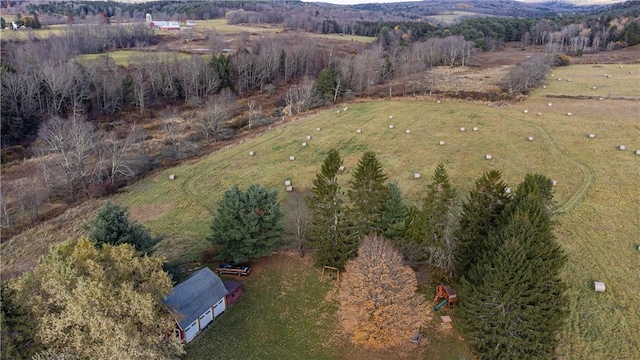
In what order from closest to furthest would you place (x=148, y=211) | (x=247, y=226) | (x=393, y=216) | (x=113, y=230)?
(x=113, y=230) → (x=393, y=216) → (x=247, y=226) → (x=148, y=211)

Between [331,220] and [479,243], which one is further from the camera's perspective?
[331,220]

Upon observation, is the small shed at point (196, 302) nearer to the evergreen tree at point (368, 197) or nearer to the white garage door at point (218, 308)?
the white garage door at point (218, 308)

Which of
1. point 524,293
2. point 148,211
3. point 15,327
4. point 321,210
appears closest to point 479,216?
point 524,293

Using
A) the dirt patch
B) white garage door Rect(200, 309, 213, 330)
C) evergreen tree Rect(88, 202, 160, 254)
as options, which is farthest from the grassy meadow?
white garage door Rect(200, 309, 213, 330)

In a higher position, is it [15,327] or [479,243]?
[15,327]

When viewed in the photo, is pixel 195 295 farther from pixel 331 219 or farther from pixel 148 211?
pixel 148 211

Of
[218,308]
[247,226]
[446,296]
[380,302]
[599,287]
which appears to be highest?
[247,226]

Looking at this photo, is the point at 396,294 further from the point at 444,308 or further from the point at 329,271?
the point at 329,271
